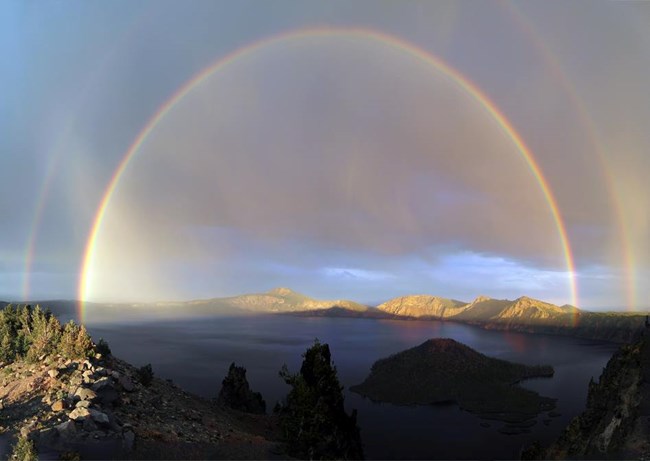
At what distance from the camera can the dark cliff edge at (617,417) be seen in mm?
36656

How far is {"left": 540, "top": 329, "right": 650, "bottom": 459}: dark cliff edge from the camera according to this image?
36.7 metres

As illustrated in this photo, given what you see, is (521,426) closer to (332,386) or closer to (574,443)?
(574,443)

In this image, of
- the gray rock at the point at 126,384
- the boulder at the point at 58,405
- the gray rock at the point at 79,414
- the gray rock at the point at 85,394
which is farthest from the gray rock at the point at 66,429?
the gray rock at the point at 126,384

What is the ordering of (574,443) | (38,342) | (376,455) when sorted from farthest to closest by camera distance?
1. (376,455)
2. (574,443)
3. (38,342)

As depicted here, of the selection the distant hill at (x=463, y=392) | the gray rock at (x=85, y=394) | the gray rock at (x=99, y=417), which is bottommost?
the distant hill at (x=463, y=392)

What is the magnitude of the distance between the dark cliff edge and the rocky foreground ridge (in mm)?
29912

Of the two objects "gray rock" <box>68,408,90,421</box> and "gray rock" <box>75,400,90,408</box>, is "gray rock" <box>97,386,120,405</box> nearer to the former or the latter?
"gray rock" <box>75,400,90,408</box>

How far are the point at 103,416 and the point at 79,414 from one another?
4.85 feet

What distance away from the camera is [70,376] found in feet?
122

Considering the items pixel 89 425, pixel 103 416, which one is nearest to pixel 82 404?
pixel 103 416

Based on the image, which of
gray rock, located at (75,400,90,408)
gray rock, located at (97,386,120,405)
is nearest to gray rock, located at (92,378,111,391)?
gray rock, located at (97,386,120,405)

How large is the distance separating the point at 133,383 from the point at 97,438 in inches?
628

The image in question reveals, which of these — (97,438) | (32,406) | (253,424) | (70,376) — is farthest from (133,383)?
(253,424)

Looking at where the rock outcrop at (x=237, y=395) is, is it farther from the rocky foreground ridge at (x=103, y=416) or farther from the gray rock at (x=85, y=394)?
the gray rock at (x=85, y=394)
